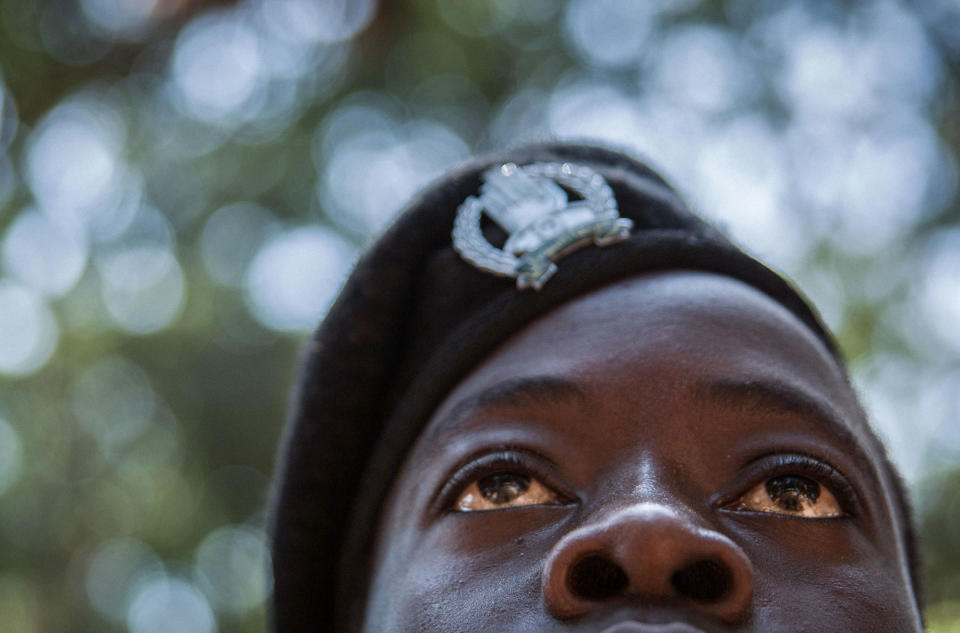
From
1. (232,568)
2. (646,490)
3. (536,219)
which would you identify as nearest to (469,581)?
(646,490)

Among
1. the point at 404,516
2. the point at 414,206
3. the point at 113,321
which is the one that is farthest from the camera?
the point at 113,321

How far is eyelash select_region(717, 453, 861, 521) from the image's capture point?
4.86ft

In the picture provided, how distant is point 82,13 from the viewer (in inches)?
282

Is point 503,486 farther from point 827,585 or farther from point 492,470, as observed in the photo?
point 827,585

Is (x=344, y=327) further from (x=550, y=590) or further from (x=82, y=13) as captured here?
(x=82, y=13)

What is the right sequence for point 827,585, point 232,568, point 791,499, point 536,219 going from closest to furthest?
point 827,585 → point 791,499 → point 536,219 → point 232,568

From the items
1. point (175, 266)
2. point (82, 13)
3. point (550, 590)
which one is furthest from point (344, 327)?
point (175, 266)

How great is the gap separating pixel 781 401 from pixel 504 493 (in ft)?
1.60

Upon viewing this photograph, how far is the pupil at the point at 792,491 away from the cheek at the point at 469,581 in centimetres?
37

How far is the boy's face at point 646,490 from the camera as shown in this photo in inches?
50.4

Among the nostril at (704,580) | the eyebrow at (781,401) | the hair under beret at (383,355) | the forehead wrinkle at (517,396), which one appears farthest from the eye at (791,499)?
the hair under beret at (383,355)

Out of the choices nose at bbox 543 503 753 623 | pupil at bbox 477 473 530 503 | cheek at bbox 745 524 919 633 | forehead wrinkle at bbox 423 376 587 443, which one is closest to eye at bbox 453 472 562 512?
pupil at bbox 477 473 530 503

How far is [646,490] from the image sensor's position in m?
1.40

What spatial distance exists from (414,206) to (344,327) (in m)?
0.31
